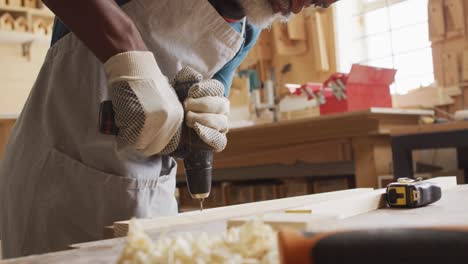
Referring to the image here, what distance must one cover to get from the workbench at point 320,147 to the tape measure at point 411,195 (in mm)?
1514

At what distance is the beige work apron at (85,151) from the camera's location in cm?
105

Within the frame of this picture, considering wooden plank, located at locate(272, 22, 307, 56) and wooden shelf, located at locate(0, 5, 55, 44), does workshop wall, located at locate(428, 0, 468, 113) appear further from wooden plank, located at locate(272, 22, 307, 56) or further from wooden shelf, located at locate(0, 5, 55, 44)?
wooden shelf, located at locate(0, 5, 55, 44)

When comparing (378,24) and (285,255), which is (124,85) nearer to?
(285,255)

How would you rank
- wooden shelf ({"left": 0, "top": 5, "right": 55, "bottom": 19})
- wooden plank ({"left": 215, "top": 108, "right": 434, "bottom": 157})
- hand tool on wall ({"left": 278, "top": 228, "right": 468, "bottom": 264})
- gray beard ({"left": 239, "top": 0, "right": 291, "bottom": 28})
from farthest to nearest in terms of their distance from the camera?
wooden shelf ({"left": 0, "top": 5, "right": 55, "bottom": 19}) < wooden plank ({"left": 215, "top": 108, "right": 434, "bottom": 157}) < gray beard ({"left": 239, "top": 0, "right": 291, "bottom": 28}) < hand tool on wall ({"left": 278, "top": 228, "right": 468, "bottom": 264})

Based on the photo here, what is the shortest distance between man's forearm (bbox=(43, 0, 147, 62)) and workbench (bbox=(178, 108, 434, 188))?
1620 mm

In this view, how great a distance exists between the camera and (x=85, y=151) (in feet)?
3.51

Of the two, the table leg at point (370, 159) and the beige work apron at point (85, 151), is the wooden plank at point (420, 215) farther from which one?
the table leg at point (370, 159)

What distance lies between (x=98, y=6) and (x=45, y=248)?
52 cm

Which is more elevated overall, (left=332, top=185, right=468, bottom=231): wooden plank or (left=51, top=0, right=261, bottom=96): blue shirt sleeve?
(left=51, top=0, right=261, bottom=96): blue shirt sleeve

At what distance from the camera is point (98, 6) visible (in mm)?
915

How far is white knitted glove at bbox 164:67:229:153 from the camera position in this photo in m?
0.96

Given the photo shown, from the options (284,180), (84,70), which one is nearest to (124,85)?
(84,70)

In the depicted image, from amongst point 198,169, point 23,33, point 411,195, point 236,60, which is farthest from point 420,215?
point 23,33

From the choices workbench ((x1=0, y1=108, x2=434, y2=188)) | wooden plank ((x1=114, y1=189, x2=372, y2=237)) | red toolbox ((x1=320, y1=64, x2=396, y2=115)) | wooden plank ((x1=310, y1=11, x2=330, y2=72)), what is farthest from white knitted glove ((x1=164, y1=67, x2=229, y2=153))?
wooden plank ((x1=310, y1=11, x2=330, y2=72))
